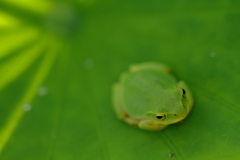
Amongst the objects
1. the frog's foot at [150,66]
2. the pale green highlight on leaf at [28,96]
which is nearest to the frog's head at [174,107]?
the frog's foot at [150,66]

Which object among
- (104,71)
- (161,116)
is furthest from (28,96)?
(161,116)

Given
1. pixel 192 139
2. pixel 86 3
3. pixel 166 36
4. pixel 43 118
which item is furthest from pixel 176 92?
pixel 86 3

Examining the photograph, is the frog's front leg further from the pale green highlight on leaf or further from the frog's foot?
the pale green highlight on leaf

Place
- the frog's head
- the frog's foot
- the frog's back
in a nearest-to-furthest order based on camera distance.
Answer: the frog's head < the frog's back < the frog's foot

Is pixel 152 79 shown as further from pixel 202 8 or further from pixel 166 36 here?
pixel 202 8

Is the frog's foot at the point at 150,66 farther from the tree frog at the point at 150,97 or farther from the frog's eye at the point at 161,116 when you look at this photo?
the frog's eye at the point at 161,116

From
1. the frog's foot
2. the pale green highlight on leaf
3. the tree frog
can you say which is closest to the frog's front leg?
the tree frog

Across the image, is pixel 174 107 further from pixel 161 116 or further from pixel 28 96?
pixel 28 96
